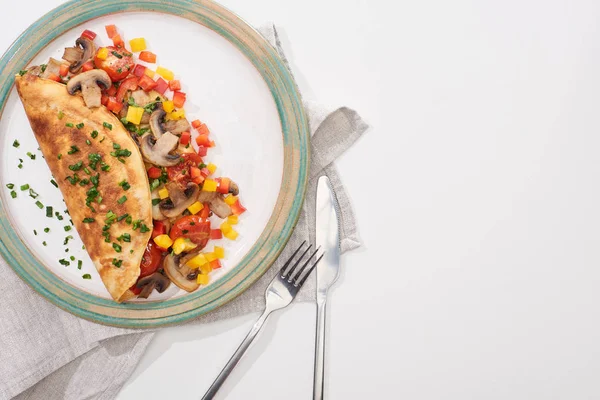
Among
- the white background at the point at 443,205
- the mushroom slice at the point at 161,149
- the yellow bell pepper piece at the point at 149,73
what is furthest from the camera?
the white background at the point at 443,205

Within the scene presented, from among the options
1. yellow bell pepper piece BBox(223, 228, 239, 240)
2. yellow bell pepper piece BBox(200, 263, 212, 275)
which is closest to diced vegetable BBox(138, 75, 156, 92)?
yellow bell pepper piece BBox(223, 228, 239, 240)

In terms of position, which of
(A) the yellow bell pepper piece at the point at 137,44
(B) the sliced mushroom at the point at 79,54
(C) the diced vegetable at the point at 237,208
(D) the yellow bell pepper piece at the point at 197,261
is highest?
(B) the sliced mushroom at the point at 79,54

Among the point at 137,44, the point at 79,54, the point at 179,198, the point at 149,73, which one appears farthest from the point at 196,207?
the point at 79,54

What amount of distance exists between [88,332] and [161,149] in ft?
3.68

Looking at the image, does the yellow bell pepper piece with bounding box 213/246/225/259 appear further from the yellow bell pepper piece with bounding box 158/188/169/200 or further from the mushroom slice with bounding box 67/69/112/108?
the mushroom slice with bounding box 67/69/112/108

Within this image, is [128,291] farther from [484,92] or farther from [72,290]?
[484,92]

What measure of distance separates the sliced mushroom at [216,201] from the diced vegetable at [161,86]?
587mm

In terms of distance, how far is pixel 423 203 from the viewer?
9.06ft

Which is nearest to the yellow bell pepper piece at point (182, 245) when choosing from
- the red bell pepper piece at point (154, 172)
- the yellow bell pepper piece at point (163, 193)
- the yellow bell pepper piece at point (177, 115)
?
the yellow bell pepper piece at point (163, 193)

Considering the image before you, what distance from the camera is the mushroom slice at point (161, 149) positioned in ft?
8.20

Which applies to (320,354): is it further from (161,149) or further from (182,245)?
(161,149)

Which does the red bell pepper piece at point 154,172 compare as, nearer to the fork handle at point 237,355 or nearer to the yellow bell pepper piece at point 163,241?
the yellow bell pepper piece at point 163,241

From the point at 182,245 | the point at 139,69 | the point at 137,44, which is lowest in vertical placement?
the point at 182,245

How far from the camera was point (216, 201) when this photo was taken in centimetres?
258
